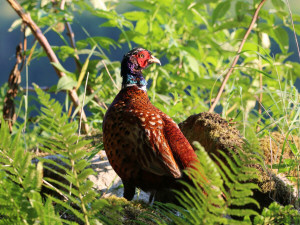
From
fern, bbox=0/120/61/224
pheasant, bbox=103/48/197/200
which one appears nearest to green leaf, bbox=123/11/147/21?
pheasant, bbox=103/48/197/200

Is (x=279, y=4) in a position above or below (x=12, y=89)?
above

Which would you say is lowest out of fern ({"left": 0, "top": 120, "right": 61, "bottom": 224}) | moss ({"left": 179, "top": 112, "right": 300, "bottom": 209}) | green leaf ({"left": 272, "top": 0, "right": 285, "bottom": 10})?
moss ({"left": 179, "top": 112, "right": 300, "bottom": 209})

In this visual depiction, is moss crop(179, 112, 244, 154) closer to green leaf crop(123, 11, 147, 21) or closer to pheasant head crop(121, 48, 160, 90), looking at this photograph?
pheasant head crop(121, 48, 160, 90)

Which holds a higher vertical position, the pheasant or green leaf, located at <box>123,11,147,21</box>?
green leaf, located at <box>123,11,147,21</box>

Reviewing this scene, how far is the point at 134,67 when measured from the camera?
7.84 ft

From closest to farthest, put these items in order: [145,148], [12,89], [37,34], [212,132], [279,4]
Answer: [145,148] < [212,132] < [279,4] < [37,34] < [12,89]

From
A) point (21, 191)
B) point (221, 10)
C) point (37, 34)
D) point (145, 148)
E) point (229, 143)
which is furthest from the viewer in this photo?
point (37, 34)

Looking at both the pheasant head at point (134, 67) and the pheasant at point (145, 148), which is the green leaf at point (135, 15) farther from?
the pheasant at point (145, 148)

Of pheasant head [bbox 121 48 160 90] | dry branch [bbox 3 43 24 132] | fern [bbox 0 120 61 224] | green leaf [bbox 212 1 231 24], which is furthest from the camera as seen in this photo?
dry branch [bbox 3 43 24 132]

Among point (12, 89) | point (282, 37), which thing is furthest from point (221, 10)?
point (12, 89)

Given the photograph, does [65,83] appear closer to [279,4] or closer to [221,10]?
[221,10]

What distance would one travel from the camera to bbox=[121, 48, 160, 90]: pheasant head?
92.6 inches

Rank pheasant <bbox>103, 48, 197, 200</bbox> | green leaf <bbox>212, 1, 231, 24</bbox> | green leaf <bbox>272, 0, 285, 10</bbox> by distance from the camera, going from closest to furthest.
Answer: pheasant <bbox>103, 48, 197, 200</bbox> < green leaf <bbox>272, 0, 285, 10</bbox> < green leaf <bbox>212, 1, 231, 24</bbox>

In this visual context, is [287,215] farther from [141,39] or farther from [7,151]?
[141,39]
